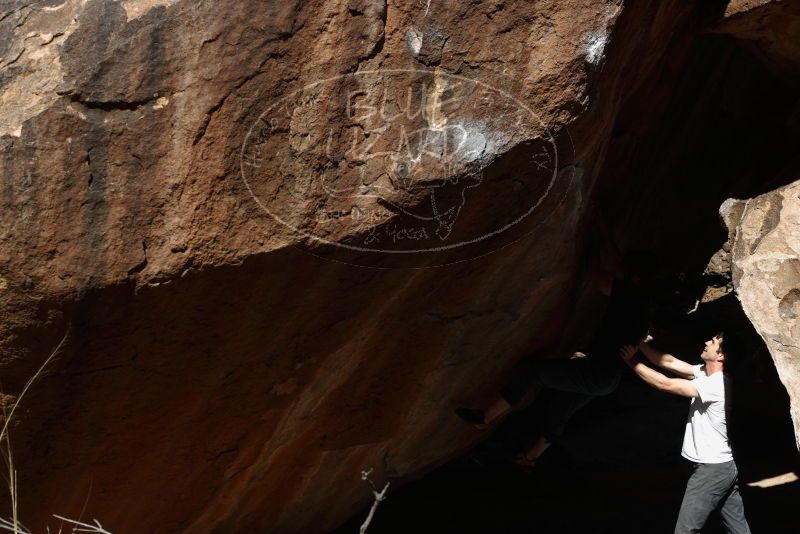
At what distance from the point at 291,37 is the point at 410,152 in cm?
42

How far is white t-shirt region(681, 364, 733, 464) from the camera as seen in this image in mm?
3240

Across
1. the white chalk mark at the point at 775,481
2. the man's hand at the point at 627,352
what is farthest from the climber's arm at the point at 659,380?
the white chalk mark at the point at 775,481

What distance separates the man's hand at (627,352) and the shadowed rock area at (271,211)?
0.48 m

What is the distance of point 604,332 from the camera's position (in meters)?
3.48

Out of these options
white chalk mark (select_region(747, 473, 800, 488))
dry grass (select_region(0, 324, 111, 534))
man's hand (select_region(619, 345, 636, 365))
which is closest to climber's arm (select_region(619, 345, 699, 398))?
man's hand (select_region(619, 345, 636, 365))

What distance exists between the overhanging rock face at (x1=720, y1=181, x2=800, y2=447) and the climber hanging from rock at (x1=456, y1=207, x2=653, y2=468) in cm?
39

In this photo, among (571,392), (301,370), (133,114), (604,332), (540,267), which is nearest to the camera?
(133,114)

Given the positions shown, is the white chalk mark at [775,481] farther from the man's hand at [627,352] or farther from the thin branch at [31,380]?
the thin branch at [31,380]

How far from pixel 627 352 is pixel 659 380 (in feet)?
0.56

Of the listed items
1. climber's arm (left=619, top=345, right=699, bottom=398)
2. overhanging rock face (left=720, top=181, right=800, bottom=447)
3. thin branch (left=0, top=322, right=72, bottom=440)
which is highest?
thin branch (left=0, top=322, right=72, bottom=440)

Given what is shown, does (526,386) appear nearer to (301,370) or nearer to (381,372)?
(381,372)

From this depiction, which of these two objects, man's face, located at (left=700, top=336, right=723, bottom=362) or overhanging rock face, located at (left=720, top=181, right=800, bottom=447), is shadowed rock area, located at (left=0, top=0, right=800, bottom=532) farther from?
man's face, located at (left=700, top=336, right=723, bottom=362)

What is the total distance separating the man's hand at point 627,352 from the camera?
345 cm

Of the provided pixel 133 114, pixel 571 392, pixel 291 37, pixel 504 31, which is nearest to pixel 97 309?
pixel 133 114
